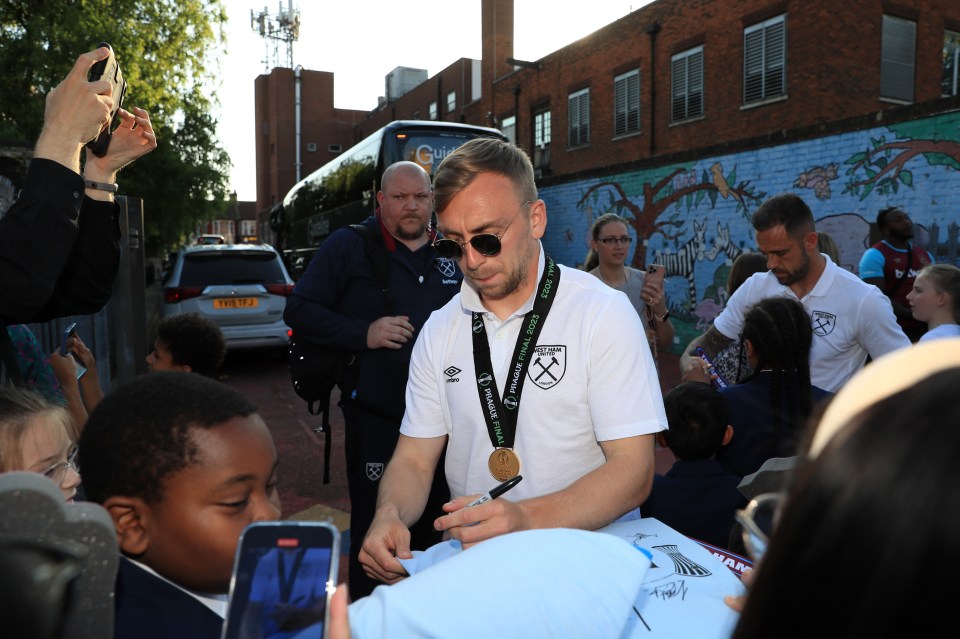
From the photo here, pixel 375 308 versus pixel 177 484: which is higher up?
pixel 375 308

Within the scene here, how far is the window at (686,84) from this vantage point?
17.9 metres

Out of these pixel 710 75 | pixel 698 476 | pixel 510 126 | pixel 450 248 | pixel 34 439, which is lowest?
pixel 698 476

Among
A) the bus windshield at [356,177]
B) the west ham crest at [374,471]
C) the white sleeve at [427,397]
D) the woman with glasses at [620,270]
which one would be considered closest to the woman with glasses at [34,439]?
the white sleeve at [427,397]

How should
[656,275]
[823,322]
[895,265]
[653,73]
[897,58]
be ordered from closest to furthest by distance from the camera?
[823,322] → [656,275] → [895,265] → [897,58] → [653,73]

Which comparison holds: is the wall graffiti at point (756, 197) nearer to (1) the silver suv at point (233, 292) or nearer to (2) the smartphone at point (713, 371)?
(2) the smartphone at point (713, 371)

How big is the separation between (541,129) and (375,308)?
21.8m

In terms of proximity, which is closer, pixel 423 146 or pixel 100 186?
pixel 100 186

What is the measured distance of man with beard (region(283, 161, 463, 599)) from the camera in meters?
3.32

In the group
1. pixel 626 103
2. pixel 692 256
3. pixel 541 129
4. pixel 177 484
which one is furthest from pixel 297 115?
pixel 177 484

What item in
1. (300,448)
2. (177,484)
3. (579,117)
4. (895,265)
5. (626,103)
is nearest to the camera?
(177,484)

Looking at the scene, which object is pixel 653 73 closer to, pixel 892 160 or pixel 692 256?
pixel 692 256

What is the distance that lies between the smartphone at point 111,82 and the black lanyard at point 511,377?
4.23ft

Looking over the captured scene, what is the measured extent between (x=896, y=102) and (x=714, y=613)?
18.2 meters

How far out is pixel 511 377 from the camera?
77.7 inches
